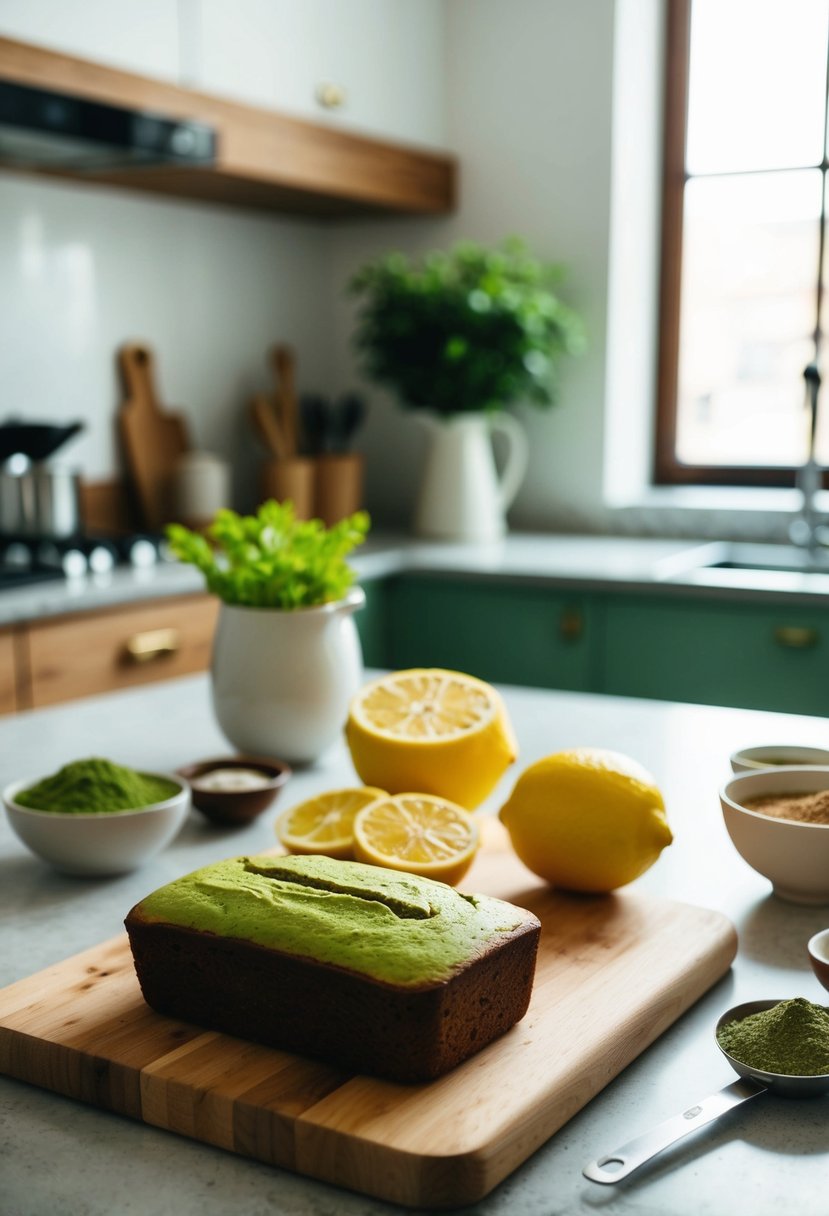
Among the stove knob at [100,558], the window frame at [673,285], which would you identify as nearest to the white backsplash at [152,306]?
the stove knob at [100,558]

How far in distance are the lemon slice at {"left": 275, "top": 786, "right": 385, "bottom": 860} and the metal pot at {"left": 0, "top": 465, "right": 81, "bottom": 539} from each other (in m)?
1.71

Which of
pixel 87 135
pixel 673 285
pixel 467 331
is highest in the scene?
pixel 87 135

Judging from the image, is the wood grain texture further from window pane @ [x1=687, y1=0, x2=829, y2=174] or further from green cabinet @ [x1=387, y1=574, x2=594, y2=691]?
window pane @ [x1=687, y1=0, x2=829, y2=174]

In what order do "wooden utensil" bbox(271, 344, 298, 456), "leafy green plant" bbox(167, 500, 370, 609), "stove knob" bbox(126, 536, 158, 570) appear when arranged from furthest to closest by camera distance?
"wooden utensil" bbox(271, 344, 298, 456) → "stove knob" bbox(126, 536, 158, 570) → "leafy green plant" bbox(167, 500, 370, 609)

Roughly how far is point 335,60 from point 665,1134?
2.85m

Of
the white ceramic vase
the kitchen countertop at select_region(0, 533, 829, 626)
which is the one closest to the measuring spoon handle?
the white ceramic vase

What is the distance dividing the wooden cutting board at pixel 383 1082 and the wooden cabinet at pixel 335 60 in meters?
2.28

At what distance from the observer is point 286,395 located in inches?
135

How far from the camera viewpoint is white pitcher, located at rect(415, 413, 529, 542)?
3.22 meters

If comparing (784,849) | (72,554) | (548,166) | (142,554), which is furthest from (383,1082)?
(548,166)

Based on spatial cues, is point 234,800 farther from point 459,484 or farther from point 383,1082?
point 459,484

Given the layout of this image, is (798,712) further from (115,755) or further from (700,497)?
(115,755)

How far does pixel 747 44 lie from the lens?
3.21 meters

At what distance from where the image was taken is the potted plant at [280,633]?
1.27 m
